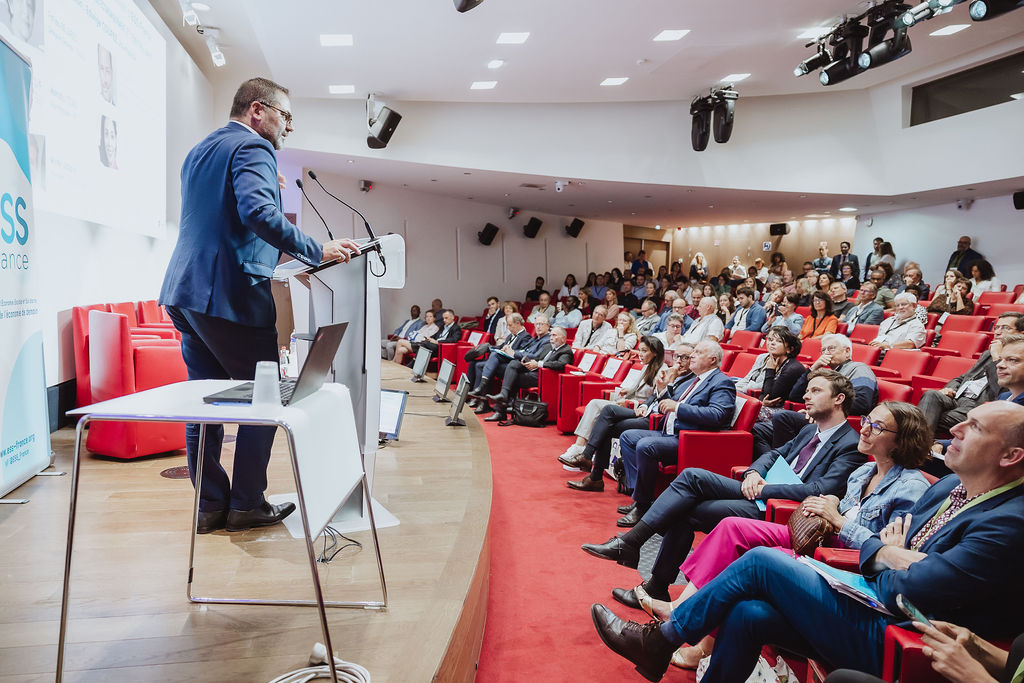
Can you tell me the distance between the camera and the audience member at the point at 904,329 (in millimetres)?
5402

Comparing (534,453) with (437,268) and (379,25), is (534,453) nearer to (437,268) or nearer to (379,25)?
(379,25)

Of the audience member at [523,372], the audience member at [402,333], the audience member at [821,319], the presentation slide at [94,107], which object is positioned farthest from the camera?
the audience member at [402,333]

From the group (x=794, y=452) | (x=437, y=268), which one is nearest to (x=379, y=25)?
(x=794, y=452)

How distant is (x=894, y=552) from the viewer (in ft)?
5.38

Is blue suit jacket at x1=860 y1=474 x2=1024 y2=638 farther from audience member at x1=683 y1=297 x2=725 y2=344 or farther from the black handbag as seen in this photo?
audience member at x1=683 y1=297 x2=725 y2=344

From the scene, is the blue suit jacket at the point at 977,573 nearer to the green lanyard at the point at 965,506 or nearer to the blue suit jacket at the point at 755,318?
the green lanyard at the point at 965,506

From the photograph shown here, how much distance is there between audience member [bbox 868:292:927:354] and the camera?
17.7ft

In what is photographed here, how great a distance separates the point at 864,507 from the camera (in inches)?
82.7

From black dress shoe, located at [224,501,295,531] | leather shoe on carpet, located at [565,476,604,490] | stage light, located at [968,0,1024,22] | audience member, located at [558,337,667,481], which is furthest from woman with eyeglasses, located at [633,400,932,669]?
stage light, located at [968,0,1024,22]

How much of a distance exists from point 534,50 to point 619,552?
524 centimetres

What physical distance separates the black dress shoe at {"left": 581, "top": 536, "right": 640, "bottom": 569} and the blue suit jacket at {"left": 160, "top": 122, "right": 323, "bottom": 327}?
179 cm

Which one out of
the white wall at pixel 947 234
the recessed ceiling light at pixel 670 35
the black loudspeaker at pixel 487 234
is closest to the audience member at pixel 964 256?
the white wall at pixel 947 234

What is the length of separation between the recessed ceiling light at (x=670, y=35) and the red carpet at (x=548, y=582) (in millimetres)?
4293

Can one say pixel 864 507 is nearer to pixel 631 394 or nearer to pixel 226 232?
pixel 226 232
